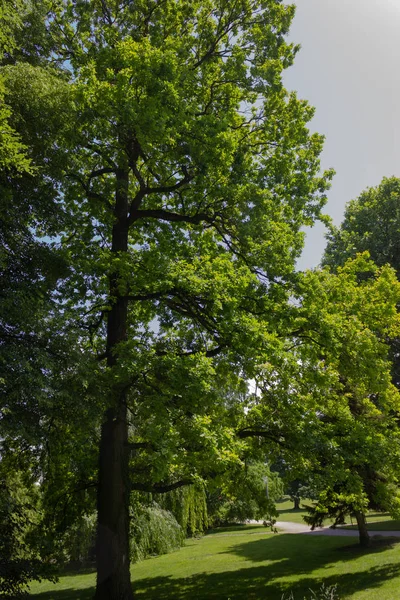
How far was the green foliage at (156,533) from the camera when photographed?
57.9 feet

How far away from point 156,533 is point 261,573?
4.39 meters

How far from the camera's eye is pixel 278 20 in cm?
1292

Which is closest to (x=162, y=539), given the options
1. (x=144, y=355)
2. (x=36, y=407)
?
(x=144, y=355)

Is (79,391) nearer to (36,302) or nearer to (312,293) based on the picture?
(36,302)

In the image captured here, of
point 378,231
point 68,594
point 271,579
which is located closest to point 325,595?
→ point 271,579

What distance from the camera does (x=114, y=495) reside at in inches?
412

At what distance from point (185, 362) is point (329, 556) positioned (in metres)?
14.3

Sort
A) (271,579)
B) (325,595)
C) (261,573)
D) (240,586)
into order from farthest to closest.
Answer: (261,573), (271,579), (240,586), (325,595)

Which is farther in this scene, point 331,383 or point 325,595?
point 331,383

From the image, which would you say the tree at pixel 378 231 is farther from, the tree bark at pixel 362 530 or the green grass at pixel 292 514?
the green grass at pixel 292 514

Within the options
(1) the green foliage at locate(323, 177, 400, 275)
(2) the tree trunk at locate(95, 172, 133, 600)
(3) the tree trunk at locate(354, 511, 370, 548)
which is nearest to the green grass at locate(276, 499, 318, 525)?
(3) the tree trunk at locate(354, 511, 370, 548)

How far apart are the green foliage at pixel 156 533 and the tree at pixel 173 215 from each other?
6.31 metres

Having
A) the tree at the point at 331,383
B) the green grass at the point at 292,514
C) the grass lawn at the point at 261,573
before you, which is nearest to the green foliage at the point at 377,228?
the tree at the point at 331,383

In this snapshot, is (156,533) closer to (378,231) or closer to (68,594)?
(68,594)
